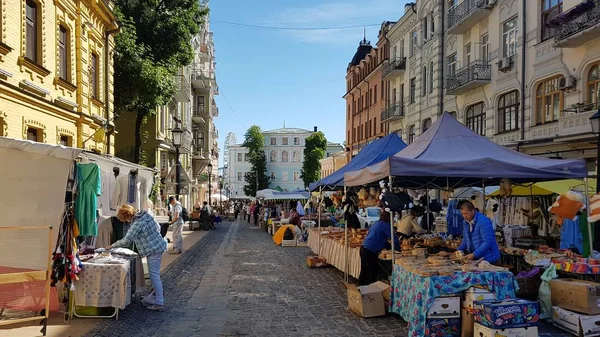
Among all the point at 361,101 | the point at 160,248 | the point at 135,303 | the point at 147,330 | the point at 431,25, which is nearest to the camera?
the point at 147,330

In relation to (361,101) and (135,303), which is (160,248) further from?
(361,101)

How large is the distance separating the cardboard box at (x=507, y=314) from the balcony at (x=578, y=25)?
13.2 meters

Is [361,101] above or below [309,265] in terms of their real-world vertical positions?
above

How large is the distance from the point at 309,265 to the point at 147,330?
6.64 metres

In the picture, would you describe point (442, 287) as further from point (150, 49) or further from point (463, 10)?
point (463, 10)

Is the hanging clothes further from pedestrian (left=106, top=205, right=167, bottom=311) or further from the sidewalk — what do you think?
the sidewalk

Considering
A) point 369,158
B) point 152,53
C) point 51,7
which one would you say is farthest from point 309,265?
point 152,53

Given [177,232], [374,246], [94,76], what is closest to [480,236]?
[374,246]

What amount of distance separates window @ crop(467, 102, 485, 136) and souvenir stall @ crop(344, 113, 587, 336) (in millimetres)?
14042

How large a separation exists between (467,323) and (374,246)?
2.89 meters

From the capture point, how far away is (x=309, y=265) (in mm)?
13211

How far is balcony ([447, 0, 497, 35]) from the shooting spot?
2314 cm

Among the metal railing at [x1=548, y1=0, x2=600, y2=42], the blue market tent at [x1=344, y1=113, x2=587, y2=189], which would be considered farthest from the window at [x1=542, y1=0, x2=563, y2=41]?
the blue market tent at [x1=344, y1=113, x2=587, y2=189]

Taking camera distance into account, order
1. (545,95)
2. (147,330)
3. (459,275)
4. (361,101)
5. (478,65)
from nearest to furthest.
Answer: (459,275) → (147,330) → (545,95) → (478,65) → (361,101)
